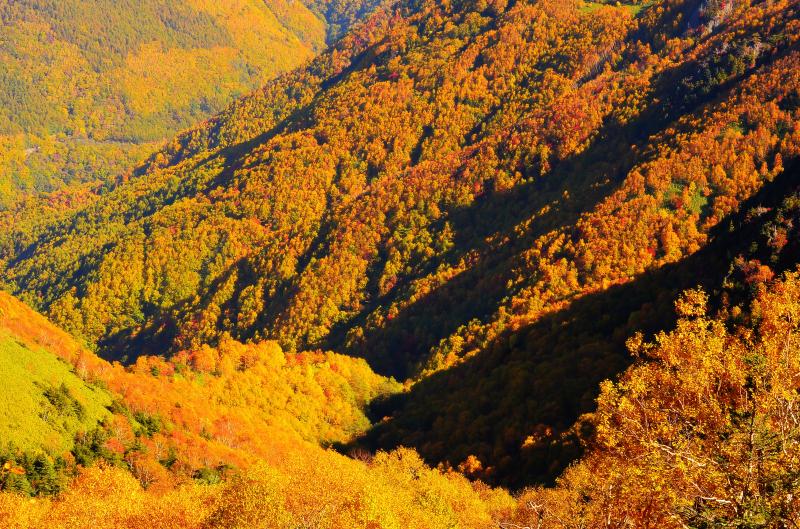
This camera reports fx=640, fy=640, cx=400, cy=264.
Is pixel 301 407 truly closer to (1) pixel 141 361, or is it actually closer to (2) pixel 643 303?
(1) pixel 141 361

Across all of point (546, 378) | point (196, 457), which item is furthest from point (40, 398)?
point (546, 378)

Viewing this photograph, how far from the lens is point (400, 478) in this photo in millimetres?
104375

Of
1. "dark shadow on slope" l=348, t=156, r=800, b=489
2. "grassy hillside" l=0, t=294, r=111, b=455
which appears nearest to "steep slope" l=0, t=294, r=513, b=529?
"grassy hillside" l=0, t=294, r=111, b=455

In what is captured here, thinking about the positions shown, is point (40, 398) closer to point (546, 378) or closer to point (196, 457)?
point (196, 457)

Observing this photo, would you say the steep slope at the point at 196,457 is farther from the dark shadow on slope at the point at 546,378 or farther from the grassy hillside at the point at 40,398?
the dark shadow on slope at the point at 546,378

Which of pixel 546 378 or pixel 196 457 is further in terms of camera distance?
pixel 546 378

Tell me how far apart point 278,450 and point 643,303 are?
88.5m

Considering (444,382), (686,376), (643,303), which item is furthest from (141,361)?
(686,376)

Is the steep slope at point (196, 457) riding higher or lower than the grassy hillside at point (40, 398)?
lower

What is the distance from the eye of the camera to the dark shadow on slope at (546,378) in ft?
401

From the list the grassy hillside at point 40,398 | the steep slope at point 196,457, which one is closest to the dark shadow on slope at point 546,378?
the steep slope at point 196,457

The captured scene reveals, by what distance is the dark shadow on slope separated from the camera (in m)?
122

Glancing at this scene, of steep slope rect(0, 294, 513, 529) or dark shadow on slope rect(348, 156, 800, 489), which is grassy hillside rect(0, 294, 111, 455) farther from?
dark shadow on slope rect(348, 156, 800, 489)

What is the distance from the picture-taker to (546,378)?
14400 cm
